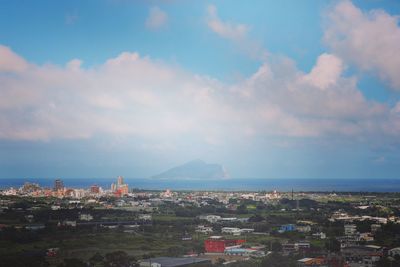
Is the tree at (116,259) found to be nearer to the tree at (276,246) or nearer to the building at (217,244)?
the building at (217,244)

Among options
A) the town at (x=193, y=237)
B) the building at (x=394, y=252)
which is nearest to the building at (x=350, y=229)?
the town at (x=193, y=237)

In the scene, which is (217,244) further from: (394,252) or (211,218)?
(211,218)

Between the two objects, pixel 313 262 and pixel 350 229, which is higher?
pixel 350 229

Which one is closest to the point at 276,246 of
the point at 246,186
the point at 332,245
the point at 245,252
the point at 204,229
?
the point at 245,252

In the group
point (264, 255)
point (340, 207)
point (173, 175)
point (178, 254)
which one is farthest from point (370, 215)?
point (173, 175)

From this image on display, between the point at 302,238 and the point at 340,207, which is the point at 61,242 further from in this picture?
the point at 340,207

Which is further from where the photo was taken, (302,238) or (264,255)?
(302,238)

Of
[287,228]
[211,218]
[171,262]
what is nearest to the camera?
[171,262]
